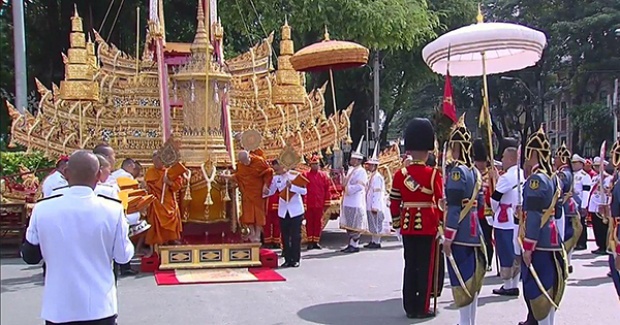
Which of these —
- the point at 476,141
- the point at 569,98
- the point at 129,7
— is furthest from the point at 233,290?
the point at 569,98

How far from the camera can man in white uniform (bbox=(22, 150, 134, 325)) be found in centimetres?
428

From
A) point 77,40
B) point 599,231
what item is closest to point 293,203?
point 77,40

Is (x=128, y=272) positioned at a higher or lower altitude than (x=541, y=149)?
lower

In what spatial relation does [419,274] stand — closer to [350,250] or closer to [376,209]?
[350,250]

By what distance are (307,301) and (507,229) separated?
2633mm

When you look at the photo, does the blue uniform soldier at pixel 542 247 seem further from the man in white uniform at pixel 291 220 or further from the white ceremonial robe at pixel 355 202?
the white ceremonial robe at pixel 355 202

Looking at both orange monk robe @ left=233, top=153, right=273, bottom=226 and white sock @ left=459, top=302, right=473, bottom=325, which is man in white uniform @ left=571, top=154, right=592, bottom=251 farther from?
white sock @ left=459, top=302, right=473, bottom=325

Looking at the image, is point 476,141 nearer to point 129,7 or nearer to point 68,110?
point 68,110

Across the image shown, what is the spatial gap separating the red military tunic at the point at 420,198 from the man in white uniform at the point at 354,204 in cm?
568

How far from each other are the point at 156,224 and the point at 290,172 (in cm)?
231

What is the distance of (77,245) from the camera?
428 centimetres

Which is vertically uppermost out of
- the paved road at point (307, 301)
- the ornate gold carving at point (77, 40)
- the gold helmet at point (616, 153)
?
the ornate gold carving at point (77, 40)

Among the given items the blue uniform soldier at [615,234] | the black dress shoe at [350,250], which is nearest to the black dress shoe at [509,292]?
the blue uniform soldier at [615,234]

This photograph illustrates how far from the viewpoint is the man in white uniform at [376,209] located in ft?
44.2
